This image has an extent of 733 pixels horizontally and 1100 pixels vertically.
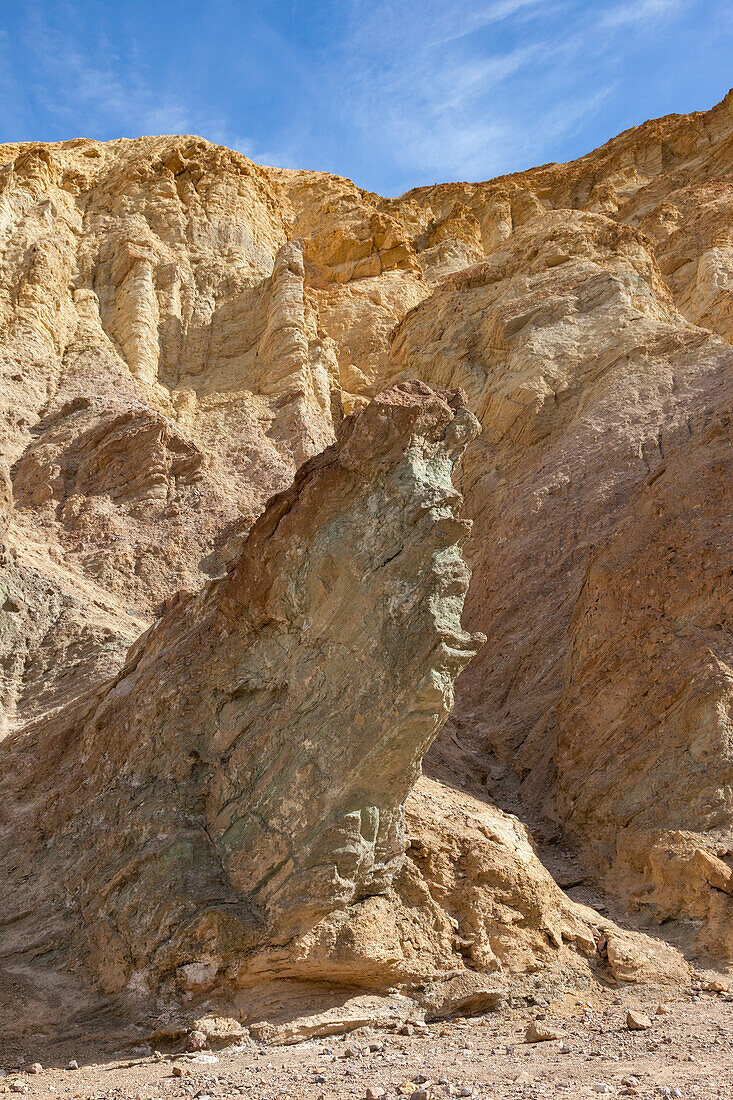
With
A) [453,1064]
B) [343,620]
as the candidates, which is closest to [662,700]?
[343,620]

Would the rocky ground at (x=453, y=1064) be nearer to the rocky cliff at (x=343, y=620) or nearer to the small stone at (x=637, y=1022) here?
the small stone at (x=637, y=1022)

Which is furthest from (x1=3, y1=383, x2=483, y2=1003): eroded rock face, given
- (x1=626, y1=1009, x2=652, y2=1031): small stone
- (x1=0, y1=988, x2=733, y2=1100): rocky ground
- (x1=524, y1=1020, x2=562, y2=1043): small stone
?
(x1=626, y1=1009, x2=652, y2=1031): small stone

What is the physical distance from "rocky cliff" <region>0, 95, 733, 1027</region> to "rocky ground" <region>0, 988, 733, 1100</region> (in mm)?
610

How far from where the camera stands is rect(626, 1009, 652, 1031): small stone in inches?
352

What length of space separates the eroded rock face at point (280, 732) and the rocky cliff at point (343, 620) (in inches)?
1.5

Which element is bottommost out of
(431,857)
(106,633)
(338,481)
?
(431,857)

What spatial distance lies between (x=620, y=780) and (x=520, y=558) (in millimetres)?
6452

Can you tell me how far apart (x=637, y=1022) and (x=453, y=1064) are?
2.04 metres

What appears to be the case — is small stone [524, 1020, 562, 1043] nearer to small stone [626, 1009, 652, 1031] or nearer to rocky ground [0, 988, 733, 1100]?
rocky ground [0, 988, 733, 1100]

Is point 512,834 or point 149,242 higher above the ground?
point 149,242

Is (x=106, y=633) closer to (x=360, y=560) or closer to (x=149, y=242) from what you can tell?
(x=360, y=560)

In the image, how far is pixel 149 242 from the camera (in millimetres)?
26641

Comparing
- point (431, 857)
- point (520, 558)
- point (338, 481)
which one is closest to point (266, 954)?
point (431, 857)

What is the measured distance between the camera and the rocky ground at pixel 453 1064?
7.22 metres
